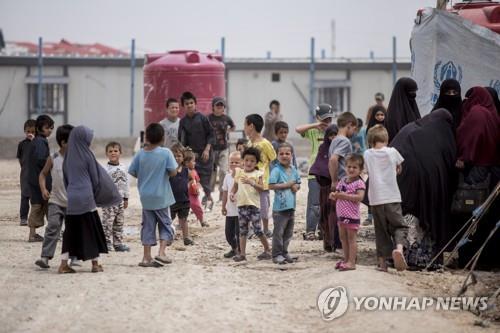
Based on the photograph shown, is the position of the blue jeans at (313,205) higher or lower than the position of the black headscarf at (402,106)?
lower

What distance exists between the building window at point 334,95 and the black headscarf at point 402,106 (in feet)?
88.9

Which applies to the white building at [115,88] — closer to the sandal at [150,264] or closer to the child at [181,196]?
the child at [181,196]

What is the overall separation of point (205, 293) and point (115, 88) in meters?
29.1

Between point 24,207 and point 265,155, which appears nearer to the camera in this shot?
point 265,155

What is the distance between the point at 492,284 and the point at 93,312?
12.9 feet

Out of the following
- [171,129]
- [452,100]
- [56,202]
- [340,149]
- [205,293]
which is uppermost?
[452,100]

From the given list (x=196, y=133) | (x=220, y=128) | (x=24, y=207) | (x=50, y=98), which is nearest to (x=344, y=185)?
(x=196, y=133)

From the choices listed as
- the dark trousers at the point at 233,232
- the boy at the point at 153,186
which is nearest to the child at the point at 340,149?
the dark trousers at the point at 233,232

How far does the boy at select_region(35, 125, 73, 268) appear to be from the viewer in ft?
38.8

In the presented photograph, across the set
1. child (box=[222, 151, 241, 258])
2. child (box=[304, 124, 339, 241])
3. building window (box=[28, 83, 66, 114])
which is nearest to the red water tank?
child (box=[222, 151, 241, 258])

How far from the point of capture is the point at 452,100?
12289 mm

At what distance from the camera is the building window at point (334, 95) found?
39.9 metres

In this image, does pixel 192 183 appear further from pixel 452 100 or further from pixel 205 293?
pixel 205 293

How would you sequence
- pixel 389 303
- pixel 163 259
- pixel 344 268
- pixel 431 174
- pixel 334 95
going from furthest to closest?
pixel 334 95, pixel 163 259, pixel 431 174, pixel 344 268, pixel 389 303
